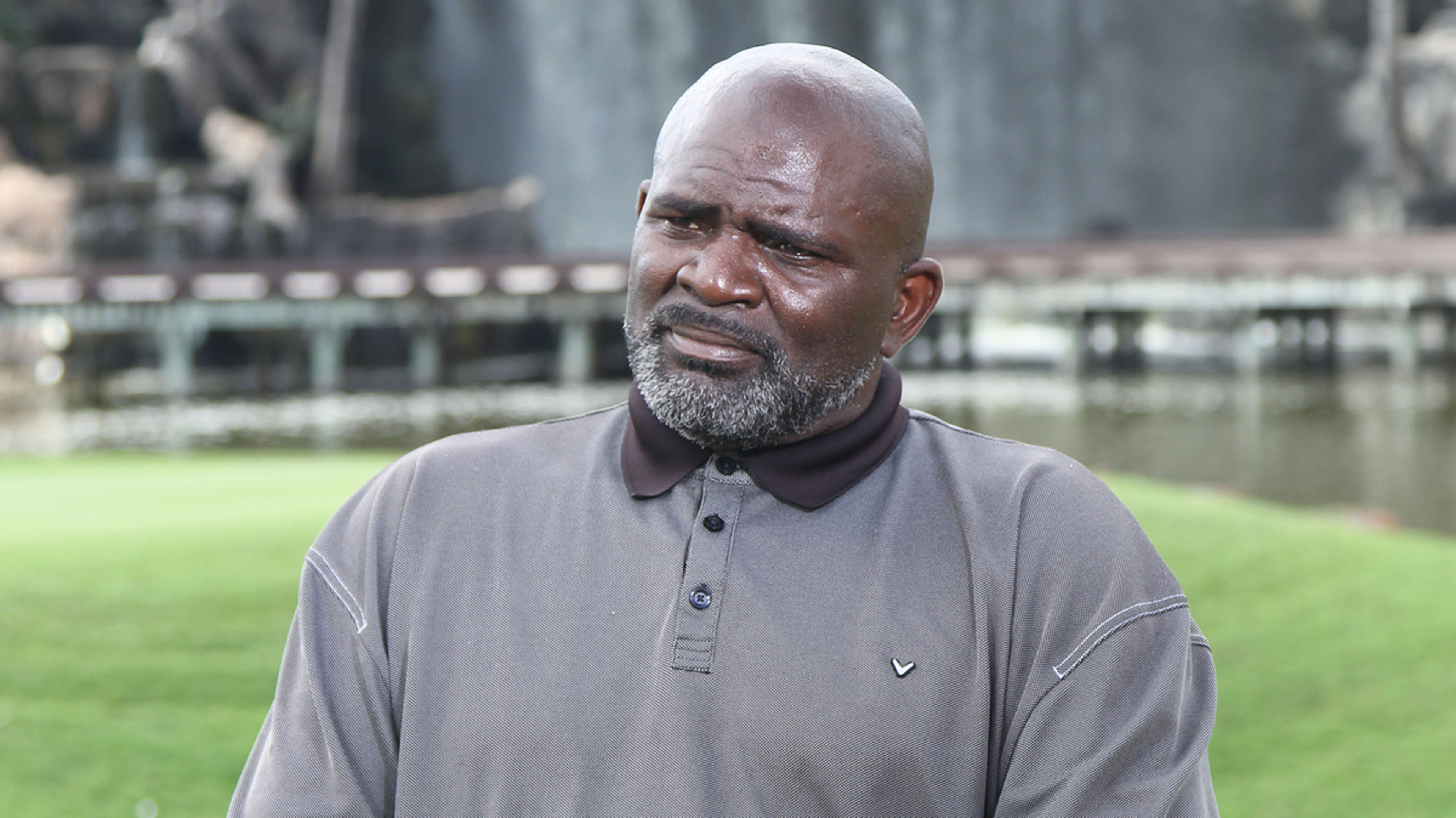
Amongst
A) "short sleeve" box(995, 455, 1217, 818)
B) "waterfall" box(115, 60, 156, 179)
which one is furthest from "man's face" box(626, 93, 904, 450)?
"waterfall" box(115, 60, 156, 179)

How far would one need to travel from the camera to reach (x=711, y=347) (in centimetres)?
190

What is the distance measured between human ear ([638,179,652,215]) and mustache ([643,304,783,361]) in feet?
0.54

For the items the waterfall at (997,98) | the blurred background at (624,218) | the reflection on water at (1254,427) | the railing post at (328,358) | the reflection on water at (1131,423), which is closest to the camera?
the reflection on water at (1254,427)

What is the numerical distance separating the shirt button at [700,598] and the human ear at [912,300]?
41cm

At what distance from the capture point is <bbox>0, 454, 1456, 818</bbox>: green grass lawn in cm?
483

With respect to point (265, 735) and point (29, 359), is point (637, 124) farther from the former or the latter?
point (265, 735)

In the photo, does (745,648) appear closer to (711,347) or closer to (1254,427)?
(711,347)

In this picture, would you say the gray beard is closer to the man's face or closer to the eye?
the man's face

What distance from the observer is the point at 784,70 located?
187 cm

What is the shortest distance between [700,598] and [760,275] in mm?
419

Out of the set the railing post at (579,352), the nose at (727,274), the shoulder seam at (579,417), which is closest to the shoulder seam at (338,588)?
the shoulder seam at (579,417)

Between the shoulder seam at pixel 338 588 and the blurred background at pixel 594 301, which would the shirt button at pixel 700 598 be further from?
the blurred background at pixel 594 301

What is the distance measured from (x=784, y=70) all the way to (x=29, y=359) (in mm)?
33276

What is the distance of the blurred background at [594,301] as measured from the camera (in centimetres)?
586
